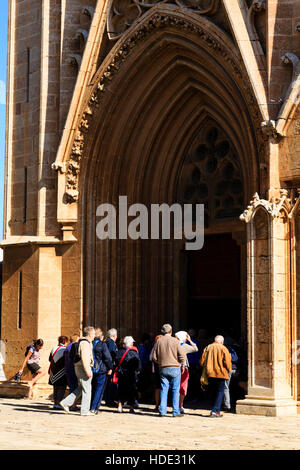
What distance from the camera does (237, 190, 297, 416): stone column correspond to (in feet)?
53.2

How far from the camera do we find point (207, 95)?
1925 centimetres

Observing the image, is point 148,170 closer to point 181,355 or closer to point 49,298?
point 49,298

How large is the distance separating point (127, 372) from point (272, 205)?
380 cm

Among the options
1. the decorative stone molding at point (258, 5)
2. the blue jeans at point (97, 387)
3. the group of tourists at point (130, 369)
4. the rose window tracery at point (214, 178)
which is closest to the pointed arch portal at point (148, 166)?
the rose window tracery at point (214, 178)

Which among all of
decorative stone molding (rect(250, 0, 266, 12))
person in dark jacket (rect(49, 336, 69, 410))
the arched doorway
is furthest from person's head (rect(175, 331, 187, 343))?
decorative stone molding (rect(250, 0, 266, 12))

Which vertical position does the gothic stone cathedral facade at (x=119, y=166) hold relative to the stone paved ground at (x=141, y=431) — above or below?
above

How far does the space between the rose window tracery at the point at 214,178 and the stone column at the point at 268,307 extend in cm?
291

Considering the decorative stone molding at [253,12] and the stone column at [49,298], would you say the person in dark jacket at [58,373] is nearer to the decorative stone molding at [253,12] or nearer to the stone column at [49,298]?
the stone column at [49,298]

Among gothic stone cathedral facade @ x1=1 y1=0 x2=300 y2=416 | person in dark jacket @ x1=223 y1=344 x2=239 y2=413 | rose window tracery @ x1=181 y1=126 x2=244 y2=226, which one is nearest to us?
person in dark jacket @ x1=223 y1=344 x2=239 y2=413

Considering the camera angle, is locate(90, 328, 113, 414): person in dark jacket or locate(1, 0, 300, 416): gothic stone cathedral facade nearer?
locate(90, 328, 113, 414): person in dark jacket

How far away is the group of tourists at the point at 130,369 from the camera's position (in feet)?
53.6

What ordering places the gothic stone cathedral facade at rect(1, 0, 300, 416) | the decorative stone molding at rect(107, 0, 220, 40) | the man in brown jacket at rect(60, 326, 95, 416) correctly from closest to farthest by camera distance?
the man in brown jacket at rect(60, 326, 95, 416) < the gothic stone cathedral facade at rect(1, 0, 300, 416) < the decorative stone molding at rect(107, 0, 220, 40)

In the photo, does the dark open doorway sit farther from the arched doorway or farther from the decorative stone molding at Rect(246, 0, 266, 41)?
the decorative stone molding at Rect(246, 0, 266, 41)

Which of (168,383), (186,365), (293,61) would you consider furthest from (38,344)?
(293,61)
